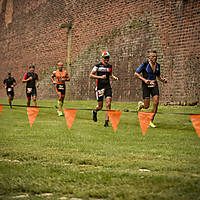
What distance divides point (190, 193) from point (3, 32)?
39.8m

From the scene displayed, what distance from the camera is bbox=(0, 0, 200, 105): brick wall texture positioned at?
18.0 meters

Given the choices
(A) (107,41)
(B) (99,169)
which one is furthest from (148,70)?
(A) (107,41)

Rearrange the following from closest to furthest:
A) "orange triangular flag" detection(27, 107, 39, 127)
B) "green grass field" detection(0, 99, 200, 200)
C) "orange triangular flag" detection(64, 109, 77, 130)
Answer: "green grass field" detection(0, 99, 200, 200) → "orange triangular flag" detection(64, 109, 77, 130) → "orange triangular flag" detection(27, 107, 39, 127)

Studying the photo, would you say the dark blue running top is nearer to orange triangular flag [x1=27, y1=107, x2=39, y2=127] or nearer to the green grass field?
the green grass field

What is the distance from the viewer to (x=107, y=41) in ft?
79.0

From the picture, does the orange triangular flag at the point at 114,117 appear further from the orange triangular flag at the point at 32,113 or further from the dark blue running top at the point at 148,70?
the dark blue running top at the point at 148,70

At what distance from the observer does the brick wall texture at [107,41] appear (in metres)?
18.0

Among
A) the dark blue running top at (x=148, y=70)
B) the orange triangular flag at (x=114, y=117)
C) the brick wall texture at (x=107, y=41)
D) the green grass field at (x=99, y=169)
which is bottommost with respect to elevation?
the green grass field at (x=99, y=169)

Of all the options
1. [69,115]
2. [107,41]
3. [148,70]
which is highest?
[107,41]

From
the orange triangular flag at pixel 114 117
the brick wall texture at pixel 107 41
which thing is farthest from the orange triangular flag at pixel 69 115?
the brick wall texture at pixel 107 41

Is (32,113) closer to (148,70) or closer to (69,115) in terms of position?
(69,115)

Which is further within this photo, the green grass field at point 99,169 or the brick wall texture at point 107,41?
the brick wall texture at point 107,41

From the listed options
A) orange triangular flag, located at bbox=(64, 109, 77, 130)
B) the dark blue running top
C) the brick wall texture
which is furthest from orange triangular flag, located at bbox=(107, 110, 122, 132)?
the brick wall texture

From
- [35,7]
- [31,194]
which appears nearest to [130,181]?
[31,194]
